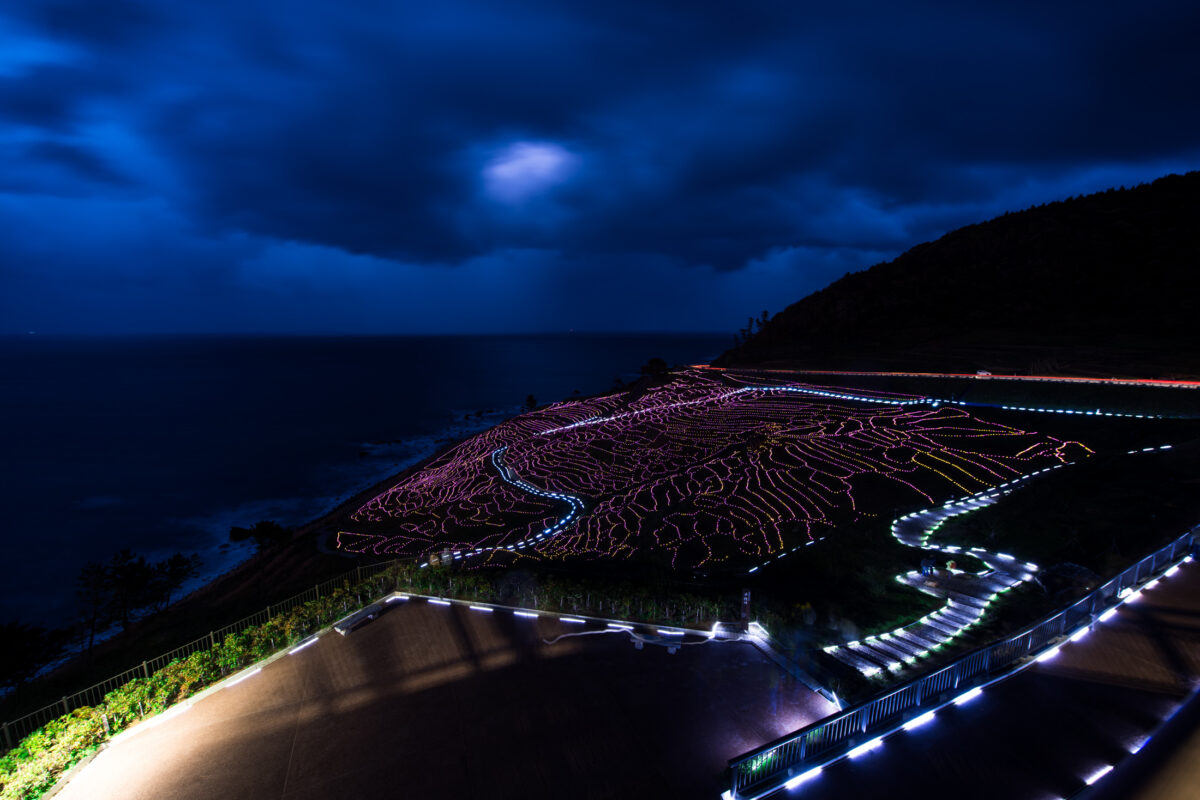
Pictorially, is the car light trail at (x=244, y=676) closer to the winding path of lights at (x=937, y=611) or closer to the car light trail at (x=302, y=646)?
the car light trail at (x=302, y=646)

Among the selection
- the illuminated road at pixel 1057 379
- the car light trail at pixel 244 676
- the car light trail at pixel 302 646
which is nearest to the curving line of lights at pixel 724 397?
the illuminated road at pixel 1057 379

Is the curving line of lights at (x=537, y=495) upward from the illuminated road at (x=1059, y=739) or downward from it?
upward

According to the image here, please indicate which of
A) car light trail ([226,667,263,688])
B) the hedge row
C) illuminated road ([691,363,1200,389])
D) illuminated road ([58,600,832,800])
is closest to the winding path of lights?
illuminated road ([58,600,832,800])

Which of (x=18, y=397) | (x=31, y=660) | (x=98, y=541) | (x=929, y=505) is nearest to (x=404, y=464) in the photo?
(x=98, y=541)

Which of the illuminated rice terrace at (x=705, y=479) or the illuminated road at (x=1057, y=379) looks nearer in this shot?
the illuminated rice terrace at (x=705, y=479)

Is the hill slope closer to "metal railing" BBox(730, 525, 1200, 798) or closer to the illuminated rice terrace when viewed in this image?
the illuminated rice terrace
